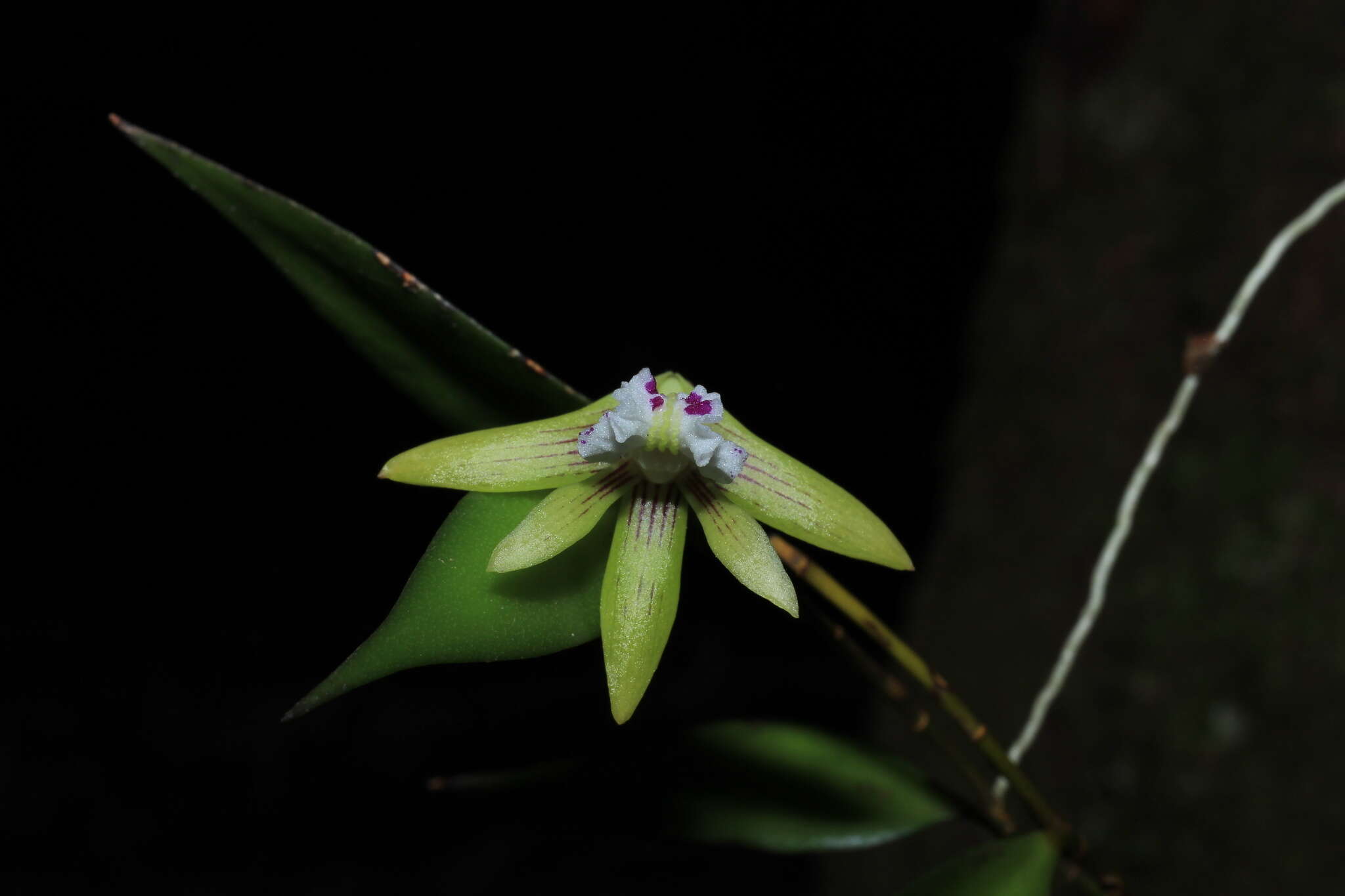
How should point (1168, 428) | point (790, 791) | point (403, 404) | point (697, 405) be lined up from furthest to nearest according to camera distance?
point (403, 404), point (1168, 428), point (790, 791), point (697, 405)

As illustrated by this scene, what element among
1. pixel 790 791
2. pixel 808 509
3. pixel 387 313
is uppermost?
pixel 387 313

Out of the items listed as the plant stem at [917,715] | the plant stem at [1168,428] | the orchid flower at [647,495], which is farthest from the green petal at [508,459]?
the plant stem at [1168,428]

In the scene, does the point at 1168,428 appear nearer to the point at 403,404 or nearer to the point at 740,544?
the point at 740,544

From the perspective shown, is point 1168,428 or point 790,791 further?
point 1168,428

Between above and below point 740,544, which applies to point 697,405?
above

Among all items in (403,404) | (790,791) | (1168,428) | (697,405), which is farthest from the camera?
(403,404)

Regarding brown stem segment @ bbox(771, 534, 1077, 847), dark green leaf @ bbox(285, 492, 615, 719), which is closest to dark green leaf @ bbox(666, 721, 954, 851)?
brown stem segment @ bbox(771, 534, 1077, 847)

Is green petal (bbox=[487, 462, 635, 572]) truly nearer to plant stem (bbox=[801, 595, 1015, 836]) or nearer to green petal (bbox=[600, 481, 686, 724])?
green petal (bbox=[600, 481, 686, 724])

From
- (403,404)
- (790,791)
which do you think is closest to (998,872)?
(790,791)
